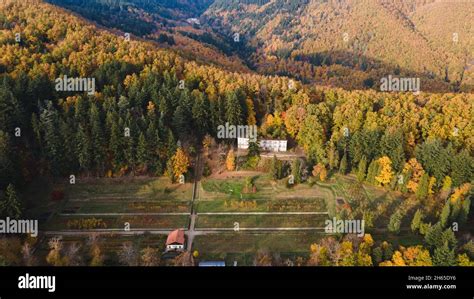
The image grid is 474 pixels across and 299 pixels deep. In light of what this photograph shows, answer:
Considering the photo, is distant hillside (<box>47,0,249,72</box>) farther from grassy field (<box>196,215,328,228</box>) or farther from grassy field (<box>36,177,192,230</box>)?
grassy field (<box>196,215,328,228</box>)

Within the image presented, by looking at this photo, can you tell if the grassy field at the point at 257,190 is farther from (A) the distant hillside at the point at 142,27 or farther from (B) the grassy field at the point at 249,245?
(A) the distant hillside at the point at 142,27

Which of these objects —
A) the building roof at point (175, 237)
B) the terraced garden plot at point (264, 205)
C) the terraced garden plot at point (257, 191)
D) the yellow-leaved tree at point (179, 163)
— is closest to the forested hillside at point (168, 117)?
the yellow-leaved tree at point (179, 163)

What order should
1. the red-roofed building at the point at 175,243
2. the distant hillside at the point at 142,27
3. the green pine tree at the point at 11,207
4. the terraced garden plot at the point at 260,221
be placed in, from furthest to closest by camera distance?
the distant hillside at the point at 142,27
the terraced garden plot at the point at 260,221
the green pine tree at the point at 11,207
the red-roofed building at the point at 175,243

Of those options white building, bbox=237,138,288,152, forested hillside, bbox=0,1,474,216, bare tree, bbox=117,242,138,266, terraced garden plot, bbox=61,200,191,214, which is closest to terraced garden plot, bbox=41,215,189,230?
Answer: terraced garden plot, bbox=61,200,191,214

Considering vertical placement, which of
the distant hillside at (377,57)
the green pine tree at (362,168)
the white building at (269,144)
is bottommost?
the green pine tree at (362,168)
